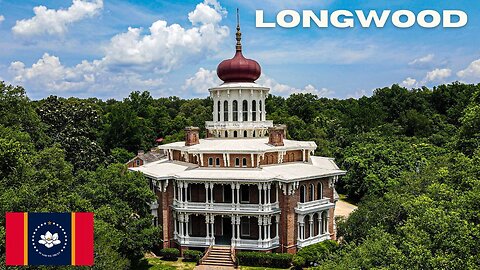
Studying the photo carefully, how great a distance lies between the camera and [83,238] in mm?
17516

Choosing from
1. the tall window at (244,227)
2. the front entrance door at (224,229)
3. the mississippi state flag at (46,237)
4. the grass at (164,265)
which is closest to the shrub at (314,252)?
the tall window at (244,227)

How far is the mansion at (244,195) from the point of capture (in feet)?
113

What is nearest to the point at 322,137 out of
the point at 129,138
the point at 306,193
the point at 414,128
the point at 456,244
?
the point at 414,128

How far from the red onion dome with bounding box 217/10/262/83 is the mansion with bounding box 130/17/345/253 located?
6.50 m

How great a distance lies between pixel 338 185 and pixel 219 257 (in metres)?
34.2

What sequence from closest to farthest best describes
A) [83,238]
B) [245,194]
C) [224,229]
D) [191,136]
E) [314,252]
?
1. [83,238]
2. [314,252]
3. [245,194]
4. [224,229]
5. [191,136]

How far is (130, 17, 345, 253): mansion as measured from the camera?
113 feet

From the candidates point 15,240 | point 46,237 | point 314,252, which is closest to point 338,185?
point 314,252

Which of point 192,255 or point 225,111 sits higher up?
point 225,111

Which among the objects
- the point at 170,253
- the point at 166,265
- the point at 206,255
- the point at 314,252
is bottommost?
the point at 166,265

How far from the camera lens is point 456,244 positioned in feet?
49.2

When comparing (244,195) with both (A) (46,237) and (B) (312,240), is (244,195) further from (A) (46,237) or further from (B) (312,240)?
(A) (46,237)

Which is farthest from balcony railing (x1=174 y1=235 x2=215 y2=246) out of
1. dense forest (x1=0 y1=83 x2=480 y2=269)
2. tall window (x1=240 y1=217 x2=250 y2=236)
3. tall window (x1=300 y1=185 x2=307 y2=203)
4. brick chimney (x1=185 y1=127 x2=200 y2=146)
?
brick chimney (x1=185 y1=127 x2=200 y2=146)

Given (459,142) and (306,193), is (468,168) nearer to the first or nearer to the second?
(459,142)
